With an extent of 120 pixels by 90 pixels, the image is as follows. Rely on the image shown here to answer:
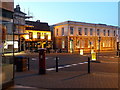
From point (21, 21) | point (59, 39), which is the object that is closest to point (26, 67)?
point (21, 21)

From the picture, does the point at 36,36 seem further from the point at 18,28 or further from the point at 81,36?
the point at 81,36

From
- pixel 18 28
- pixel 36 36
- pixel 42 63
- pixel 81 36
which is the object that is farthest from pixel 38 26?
pixel 42 63

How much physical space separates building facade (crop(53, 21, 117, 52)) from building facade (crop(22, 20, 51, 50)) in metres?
2.94

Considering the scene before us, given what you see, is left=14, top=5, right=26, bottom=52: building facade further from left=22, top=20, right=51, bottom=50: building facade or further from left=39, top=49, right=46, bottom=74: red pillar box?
left=39, top=49, right=46, bottom=74: red pillar box

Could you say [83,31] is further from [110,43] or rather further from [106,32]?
[110,43]

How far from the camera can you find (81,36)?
1566 inches

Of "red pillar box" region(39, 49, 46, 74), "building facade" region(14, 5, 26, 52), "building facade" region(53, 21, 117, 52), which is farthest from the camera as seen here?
"building facade" region(53, 21, 117, 52)

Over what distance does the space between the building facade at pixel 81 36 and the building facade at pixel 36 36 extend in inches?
116

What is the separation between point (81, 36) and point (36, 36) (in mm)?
11377

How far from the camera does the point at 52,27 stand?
142 feet

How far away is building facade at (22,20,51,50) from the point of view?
36781 mm

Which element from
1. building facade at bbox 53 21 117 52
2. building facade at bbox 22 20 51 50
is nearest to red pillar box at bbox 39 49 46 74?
building facade at bbox 22 20 51 50

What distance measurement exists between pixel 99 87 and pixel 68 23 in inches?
1255

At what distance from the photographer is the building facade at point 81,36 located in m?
37.8
